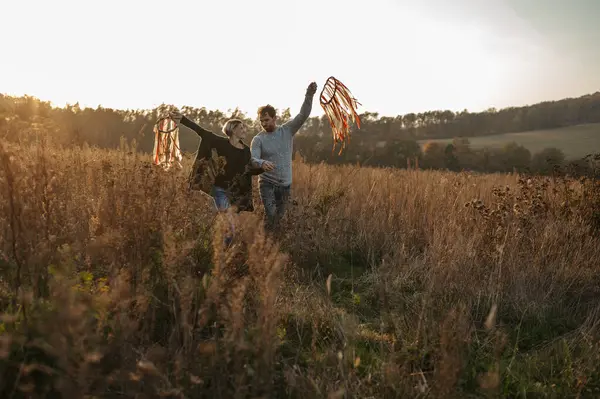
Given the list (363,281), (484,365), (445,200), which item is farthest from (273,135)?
(484,365)

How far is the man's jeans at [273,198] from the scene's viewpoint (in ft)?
16.3

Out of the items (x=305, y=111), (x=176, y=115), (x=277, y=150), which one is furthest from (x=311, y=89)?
(x=176, y=115)

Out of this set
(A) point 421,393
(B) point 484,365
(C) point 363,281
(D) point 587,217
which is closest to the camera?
(A) point 421,393

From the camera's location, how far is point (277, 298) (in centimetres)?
285

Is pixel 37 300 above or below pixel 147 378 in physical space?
above

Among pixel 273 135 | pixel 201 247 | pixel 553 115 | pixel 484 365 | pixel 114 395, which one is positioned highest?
pixel 553 115

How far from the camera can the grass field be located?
155 ft

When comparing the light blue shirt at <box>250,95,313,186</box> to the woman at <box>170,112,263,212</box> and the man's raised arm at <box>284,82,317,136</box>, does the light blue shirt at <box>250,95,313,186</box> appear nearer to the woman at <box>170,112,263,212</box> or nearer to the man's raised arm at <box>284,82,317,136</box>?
the man's raised arm at <box>284,82,317,136</box>

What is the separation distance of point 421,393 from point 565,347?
4.09 feet

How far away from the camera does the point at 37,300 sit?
1.87m

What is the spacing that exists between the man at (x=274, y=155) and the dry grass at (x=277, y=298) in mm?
535

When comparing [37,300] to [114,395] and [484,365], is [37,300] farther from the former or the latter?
[484,365]

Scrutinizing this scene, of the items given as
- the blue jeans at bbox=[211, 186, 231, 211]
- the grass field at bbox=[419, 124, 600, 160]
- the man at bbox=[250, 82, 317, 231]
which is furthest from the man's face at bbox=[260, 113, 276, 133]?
the grass field at bbox=[419, 124, 600, 160]

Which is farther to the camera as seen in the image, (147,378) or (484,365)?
(484,365)
